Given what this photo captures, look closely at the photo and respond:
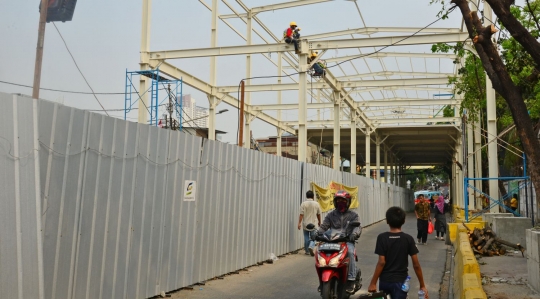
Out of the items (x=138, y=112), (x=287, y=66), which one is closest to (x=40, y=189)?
(x=138, y=112)

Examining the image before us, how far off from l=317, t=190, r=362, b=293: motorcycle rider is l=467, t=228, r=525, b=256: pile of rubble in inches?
267

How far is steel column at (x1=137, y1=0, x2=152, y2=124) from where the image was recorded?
1912cm

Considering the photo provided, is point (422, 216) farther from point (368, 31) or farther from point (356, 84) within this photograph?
point (368, 31)

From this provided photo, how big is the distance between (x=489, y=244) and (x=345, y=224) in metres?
7.05

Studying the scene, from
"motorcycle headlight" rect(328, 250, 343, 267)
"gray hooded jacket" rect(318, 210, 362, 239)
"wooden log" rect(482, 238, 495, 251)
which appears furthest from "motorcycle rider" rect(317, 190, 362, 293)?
"wooden log" rect(482, 238, 495, 251)

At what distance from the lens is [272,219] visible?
13797 mm

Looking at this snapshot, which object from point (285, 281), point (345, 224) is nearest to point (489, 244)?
point (285, 281)

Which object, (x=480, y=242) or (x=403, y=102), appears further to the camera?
(x=403, y=102)

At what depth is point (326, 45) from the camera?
19438mm

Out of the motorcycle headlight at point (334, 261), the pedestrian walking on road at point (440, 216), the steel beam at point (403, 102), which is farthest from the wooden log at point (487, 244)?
the steel beam at point (403, 102)

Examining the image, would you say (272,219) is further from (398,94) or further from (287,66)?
(398,94)

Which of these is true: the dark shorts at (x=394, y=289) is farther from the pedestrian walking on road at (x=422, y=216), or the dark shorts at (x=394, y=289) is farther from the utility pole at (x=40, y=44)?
the pedestrian walking on road at (x=422, y=216)

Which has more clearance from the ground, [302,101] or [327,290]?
[302,101]

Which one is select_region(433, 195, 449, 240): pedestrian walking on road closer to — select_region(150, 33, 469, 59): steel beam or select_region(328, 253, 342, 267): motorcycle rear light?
select_region(150, 33, 469, 59): steel beam
